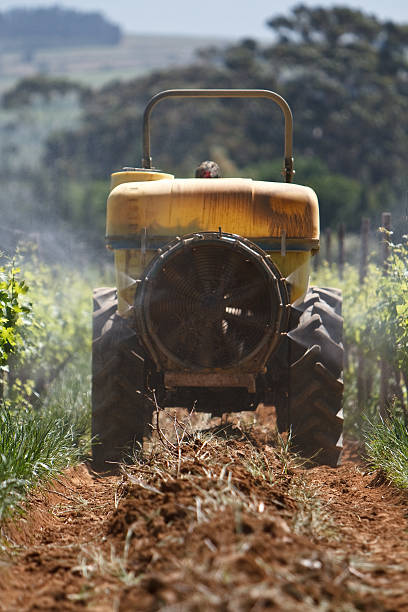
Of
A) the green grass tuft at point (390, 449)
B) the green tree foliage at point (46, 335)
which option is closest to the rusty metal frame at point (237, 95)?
the green tree foliage at point (46, 335)

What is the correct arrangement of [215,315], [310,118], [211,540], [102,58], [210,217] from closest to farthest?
[211,540]
[215,315]
[210,217]
[310,118]
[102,58]

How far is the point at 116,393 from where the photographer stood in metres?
6.38

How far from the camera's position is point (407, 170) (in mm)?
40469

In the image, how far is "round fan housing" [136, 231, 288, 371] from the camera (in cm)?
577

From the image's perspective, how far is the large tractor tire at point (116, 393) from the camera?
6.33m

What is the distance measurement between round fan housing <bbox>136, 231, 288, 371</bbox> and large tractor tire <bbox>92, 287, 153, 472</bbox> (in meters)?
0.53

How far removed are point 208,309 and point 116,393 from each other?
43.4 inches

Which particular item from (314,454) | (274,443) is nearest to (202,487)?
(314,454)

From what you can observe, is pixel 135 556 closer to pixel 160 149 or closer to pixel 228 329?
pixel 228 329

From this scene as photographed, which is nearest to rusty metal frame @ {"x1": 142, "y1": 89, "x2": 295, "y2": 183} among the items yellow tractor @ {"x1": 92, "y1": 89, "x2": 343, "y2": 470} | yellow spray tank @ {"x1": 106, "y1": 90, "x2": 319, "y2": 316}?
yellow tractor @ {"x1": 92, "y1": 89, "x2": 343, "y2": 470}

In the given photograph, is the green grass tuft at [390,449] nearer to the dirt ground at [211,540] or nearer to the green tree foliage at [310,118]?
the dirt ground at [211,540]

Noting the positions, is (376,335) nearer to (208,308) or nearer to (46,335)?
(208,308)

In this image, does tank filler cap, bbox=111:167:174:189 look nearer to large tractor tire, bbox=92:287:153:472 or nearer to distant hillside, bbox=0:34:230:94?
large tractor tire, bbox=92:287:153:472

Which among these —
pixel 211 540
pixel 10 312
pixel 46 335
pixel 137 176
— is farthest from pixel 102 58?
pixel 211 540
